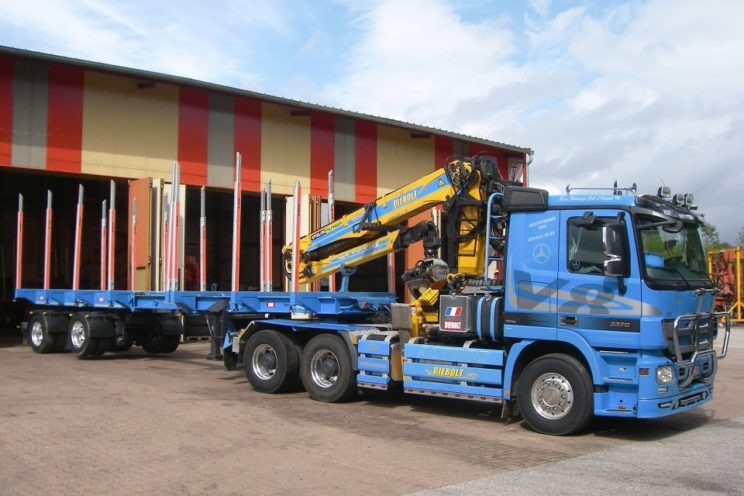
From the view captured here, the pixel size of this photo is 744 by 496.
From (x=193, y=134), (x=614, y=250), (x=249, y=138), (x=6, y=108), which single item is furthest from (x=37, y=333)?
(x=614, y=250)

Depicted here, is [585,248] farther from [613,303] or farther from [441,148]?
[441,148]

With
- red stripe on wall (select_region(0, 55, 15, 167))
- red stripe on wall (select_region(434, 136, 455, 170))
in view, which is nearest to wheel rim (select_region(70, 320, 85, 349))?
red stripe on wall (select_region(0, 55, 15, 167))

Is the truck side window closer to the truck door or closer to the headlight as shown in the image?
the truck door

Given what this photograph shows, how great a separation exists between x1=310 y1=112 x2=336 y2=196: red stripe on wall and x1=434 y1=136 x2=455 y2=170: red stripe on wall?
4469 millimetres

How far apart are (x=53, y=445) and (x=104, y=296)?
352 inches

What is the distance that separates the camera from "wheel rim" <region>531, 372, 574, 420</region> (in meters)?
8.50

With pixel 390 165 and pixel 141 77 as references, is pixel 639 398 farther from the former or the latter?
pixel 390 165

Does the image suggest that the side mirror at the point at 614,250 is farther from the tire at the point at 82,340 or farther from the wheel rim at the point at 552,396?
the tire at the point at 82,340

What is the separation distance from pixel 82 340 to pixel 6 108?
6813mm

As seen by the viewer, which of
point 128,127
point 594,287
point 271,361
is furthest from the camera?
point 128,127

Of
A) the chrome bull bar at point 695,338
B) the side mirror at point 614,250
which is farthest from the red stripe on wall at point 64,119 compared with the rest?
the chrome bull bar at point 695,338

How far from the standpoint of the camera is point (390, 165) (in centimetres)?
2577

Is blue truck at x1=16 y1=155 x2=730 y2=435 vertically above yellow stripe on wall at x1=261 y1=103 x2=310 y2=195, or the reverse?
yellow stripe on wall at x1=261 y1=103 x2=310 y2=195

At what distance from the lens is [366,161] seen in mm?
25125
